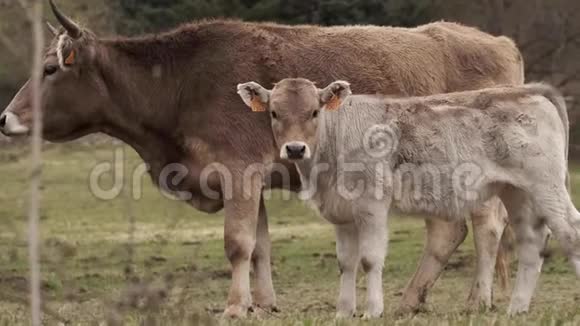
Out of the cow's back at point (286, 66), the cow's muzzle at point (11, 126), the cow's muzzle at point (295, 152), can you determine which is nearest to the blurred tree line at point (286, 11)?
the cow's back at point (286, 66)

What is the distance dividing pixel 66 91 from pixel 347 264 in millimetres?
2847

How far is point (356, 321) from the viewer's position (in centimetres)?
835

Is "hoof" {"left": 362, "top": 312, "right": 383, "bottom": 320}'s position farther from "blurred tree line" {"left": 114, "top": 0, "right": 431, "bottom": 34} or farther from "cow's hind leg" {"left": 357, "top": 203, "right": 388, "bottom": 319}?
"blurred tree line" {"left": 114, "top": 0, "right": 431, "bottom": 34}

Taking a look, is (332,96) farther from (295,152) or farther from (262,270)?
(262,270)

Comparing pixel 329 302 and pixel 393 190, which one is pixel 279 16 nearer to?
pixel 329 302

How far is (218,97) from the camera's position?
10.8 metres

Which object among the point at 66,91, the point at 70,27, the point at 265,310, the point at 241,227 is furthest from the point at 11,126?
the point at 265,310

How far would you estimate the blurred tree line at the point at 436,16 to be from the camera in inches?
1007

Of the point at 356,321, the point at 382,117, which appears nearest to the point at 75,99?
the point at 382,117

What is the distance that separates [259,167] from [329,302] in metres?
2.18

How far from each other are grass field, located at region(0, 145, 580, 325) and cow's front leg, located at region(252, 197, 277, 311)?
172 mm

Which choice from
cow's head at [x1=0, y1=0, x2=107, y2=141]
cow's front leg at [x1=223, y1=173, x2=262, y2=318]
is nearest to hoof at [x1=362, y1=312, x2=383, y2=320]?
cow's front leg at [x1=223, y1=173, x2=262, y2=318]

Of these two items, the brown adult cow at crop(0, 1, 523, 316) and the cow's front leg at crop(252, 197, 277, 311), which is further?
the cow's front leg at crop(252, 197, 277, 311)

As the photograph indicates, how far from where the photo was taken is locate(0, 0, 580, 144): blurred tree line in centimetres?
2558
